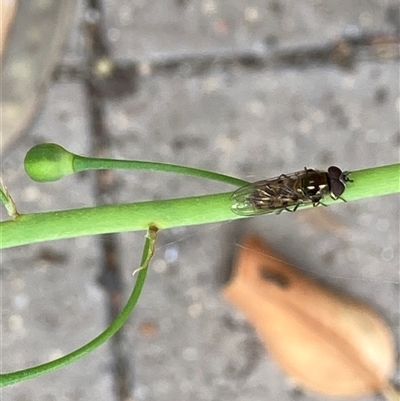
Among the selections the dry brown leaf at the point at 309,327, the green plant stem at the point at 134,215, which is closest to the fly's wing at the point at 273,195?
the green plant stem at the point at 134,215

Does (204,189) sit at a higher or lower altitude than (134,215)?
higher

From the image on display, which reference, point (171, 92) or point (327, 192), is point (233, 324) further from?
point (327, 192)

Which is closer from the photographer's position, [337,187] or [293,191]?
[337,187]

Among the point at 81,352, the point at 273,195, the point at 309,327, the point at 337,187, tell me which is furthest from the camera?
the point at 309,327

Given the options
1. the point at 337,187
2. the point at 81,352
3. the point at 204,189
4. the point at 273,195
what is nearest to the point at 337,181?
the point at 337,187

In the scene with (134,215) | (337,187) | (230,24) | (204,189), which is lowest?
(134,215)

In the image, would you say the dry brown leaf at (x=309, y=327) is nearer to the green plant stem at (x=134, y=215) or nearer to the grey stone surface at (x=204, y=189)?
the grey stone surface at (x=204, y=189)

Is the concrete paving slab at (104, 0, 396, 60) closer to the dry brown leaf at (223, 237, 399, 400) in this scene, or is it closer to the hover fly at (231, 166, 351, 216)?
the dry brown leaf at (223, 237, 399, 400)

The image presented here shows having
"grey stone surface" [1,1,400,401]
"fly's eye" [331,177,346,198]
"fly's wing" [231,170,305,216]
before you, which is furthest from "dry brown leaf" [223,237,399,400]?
"fly's eye" [331,177,346,198]

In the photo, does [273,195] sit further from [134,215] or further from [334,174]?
[134,215]
